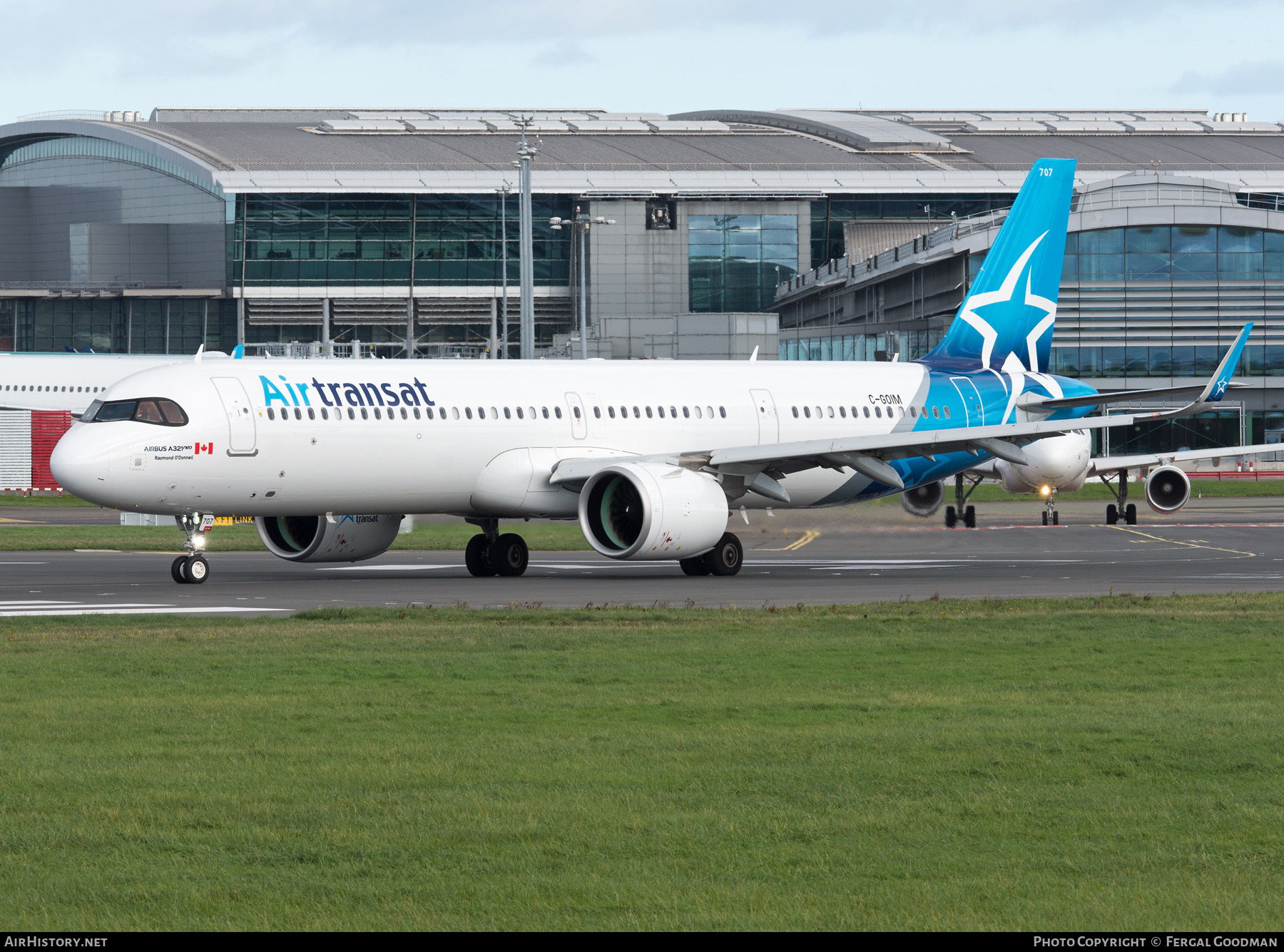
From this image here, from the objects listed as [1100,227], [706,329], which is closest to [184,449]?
[706,329]

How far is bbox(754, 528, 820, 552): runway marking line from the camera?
3812cm

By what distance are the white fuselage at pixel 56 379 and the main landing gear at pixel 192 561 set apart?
45.9 metres

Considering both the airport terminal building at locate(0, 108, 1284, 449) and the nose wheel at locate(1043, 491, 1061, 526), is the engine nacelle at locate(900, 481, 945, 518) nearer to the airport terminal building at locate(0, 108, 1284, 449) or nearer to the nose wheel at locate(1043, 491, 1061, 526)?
the nose wheel at locate(1043, 491, 1061, 526)

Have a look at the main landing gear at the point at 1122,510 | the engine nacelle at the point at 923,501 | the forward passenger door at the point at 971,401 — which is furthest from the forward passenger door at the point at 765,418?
the main landing gear at the point at 1122,510

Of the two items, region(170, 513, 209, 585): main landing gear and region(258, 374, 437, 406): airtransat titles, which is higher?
region(258, 374, 437, 406): airtransat titles

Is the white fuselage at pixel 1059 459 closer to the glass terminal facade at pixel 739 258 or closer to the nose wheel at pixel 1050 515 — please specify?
the nose wheel at pixel 1050 515

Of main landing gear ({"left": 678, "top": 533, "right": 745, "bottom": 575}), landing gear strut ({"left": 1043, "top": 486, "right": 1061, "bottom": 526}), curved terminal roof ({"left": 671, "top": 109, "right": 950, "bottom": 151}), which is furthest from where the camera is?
curved terminal roof ({"left": 671, "top": 109, "right": 950, "bottom": 151})

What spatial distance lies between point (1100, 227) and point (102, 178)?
77368 millimetres

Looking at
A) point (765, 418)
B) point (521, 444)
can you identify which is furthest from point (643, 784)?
point (765, 418)

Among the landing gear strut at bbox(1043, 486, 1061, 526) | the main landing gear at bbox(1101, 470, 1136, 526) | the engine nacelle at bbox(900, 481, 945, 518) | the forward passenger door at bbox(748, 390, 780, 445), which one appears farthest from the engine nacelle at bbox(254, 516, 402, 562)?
the main landing gear at bbox(1101, 470, 1136, 526)

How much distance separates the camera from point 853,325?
8638 centimetres

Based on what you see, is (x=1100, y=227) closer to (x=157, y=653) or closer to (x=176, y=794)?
(x=157, y=653)

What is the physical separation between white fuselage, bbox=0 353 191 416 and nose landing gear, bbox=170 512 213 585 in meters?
45.9

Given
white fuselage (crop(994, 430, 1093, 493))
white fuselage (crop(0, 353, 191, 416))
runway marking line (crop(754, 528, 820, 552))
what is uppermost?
white fuselage (crop(0, 353, 191, 416))
